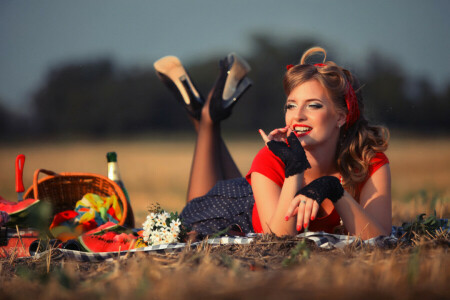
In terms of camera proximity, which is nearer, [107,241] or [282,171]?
[282,171]

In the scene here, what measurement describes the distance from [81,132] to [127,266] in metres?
29.6

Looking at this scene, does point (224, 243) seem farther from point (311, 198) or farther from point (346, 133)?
point (346, 133)

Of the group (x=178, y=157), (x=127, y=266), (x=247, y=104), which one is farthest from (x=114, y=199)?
(x=247, y=104)

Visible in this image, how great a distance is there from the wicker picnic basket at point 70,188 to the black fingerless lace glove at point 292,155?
1671mm

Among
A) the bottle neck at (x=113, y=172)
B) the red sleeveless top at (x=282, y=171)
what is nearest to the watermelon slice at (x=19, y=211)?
the bottle neck at (x=113, y=172)

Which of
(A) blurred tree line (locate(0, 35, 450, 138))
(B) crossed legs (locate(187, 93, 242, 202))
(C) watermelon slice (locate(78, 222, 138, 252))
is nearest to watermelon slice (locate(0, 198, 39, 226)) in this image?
(C) watermelon slice (locate(78, 222, 138, 252))

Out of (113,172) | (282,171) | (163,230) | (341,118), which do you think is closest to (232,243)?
(163,230)

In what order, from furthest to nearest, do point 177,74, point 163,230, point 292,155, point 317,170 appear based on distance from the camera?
1. point 177,74
2. point 317,170
3. point 163,230
4. point 292,155

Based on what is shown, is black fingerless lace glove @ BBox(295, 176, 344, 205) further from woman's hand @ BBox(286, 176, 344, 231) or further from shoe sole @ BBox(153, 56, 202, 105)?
shoe sole @ BBox(153, 56, 202, 105)

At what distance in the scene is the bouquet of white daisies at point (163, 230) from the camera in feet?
10.1

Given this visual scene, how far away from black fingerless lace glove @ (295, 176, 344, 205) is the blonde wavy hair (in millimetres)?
447

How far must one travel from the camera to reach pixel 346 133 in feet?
11.2

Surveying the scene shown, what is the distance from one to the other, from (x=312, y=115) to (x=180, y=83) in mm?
1965

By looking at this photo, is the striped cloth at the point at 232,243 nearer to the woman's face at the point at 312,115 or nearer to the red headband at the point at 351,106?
the woman's face at the point at 312,115
